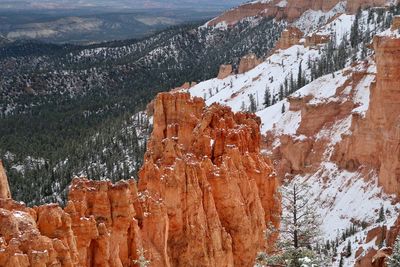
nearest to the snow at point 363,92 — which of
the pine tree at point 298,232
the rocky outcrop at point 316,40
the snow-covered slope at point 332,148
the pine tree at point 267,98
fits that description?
the snow-covered slope at point 332,148

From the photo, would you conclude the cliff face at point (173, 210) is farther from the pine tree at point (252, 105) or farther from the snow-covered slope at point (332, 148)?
the pine tree at point (252, 105)

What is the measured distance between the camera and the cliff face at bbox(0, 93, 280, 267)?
19000mm

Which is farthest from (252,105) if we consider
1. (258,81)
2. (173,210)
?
(173,210)

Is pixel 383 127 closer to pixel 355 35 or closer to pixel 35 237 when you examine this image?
pixel 35 237

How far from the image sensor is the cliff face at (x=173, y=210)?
62.3 ft

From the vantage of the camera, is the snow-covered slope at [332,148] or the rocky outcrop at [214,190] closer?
the rocky outcrop at [214,190]

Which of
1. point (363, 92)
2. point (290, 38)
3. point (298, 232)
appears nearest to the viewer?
point (298, 232)

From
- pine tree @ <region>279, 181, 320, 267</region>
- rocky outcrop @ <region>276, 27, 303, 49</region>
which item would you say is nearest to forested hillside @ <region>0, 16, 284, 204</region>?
rocky outcrop @ <region>276, 27, 303, 49</region>

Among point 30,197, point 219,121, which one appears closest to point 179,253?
point 219,121

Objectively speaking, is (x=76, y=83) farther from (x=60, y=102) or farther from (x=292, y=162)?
(x=292, y=162)

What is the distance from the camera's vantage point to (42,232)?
1947cm

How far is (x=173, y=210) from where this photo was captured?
88.1 ft

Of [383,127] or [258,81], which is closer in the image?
[383,127]

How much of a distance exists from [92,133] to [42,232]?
9923cm
